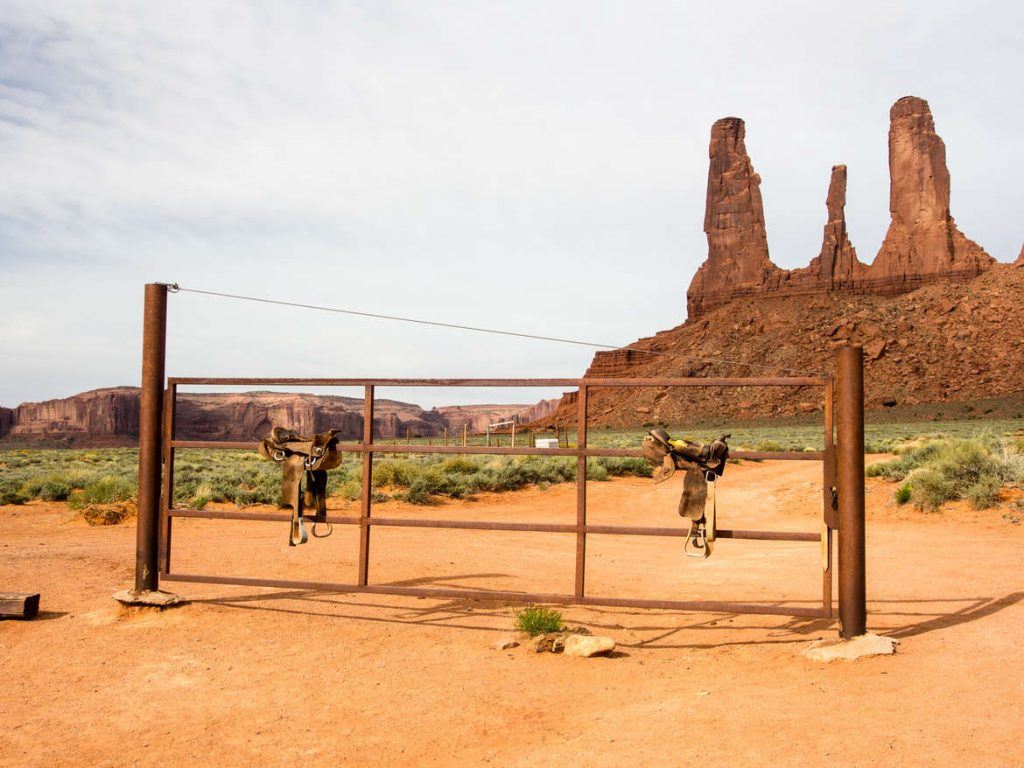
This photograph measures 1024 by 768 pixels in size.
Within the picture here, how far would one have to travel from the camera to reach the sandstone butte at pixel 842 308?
70000mm

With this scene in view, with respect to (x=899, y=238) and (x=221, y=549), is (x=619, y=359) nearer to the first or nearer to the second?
(x=899, y=238)

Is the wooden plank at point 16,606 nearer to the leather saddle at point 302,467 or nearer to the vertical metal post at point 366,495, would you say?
the leather saddle at point 302,467

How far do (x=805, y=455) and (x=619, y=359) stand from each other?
10402 cm

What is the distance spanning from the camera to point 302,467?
6449mm

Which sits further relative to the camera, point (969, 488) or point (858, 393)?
point (969, 488)

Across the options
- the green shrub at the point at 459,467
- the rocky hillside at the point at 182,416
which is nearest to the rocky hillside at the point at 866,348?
the rocky hillside at the point at 182,416

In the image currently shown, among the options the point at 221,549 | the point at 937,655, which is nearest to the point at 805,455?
the point at 937,655

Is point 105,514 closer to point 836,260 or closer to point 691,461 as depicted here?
point 691,461

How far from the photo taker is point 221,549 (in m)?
10.2

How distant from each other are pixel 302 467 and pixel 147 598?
176 cm

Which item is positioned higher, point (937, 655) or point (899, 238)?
point (899, 238)

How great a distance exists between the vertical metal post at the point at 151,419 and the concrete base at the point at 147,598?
10cm

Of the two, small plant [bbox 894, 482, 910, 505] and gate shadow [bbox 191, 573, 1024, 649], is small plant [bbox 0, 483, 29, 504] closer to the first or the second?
gate shadow [bbox 191, 573, 1024, 649]

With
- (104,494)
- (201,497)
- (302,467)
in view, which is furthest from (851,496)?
(104,494)
